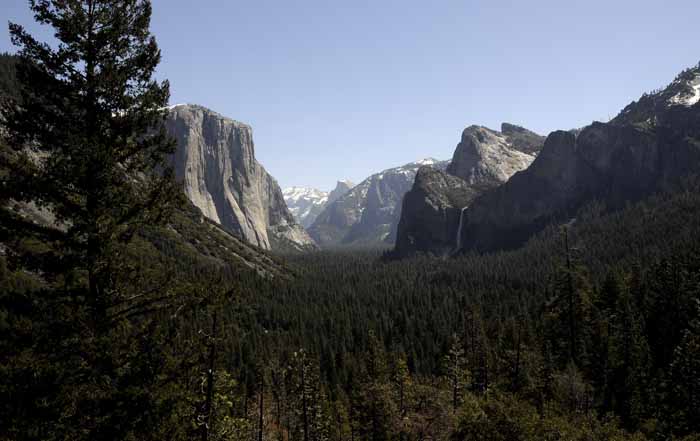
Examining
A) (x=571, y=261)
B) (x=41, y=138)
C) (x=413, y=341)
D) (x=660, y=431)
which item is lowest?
(x=413, y=341)

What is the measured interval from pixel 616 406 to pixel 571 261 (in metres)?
19.6

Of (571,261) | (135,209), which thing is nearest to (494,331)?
(571,261)

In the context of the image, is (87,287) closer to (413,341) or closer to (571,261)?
(571,261)

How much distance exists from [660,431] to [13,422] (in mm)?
40231

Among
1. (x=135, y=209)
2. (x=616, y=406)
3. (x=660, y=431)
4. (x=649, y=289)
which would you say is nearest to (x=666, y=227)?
(x=649, y=289)

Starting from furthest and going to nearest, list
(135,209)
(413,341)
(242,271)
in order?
(242,271), (413,341), (135,209)

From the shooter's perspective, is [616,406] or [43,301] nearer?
[43,301]

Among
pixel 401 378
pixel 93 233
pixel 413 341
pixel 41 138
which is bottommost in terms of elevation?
pixel 413 341

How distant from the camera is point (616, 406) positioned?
1886 inches

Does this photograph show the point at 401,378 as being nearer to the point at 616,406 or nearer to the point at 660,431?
the point at 660,431

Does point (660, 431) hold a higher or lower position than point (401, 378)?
lower

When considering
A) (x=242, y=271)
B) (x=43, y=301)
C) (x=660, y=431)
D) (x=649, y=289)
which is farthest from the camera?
(x=242, y=271)

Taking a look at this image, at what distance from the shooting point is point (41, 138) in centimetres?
1241

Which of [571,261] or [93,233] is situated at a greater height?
→ [93,233]
